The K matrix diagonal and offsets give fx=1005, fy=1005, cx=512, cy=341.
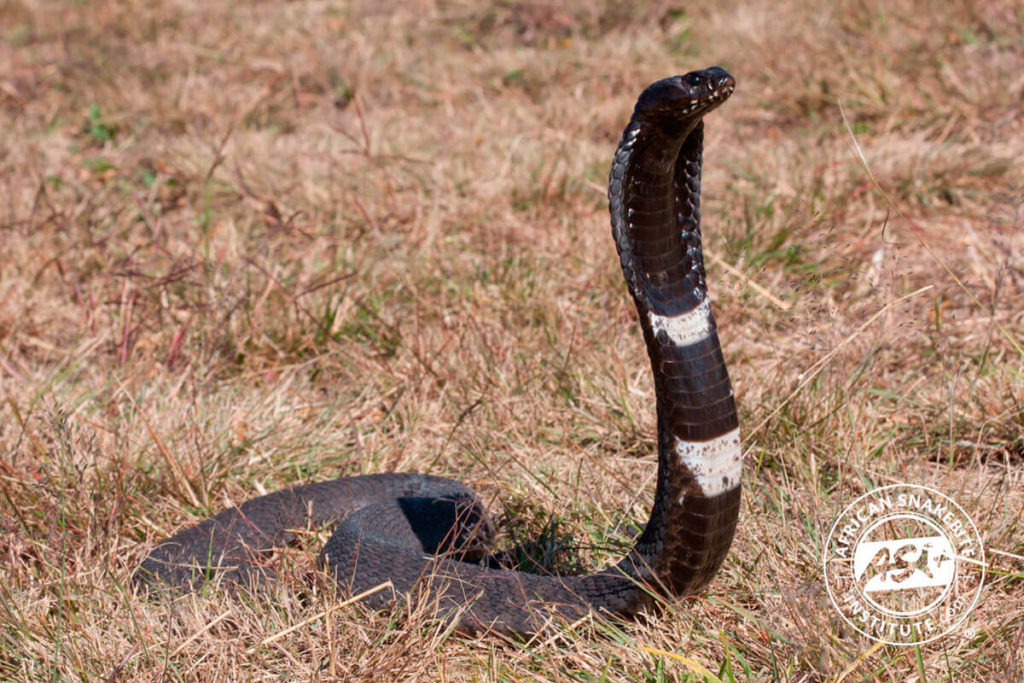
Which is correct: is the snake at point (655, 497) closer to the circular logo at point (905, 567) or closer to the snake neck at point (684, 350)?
the snake neck at point (684, 350)

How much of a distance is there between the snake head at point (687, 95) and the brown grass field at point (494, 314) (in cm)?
86

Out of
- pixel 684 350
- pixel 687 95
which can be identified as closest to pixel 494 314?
pixel 684 350

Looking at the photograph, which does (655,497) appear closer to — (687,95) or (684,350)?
(684,350)

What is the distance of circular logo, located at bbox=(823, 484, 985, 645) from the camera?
7.00 feet

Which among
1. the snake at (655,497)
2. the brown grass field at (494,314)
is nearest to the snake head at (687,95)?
the snake at (655,497)

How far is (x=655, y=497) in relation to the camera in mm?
2186

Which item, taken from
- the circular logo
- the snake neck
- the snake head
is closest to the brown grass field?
the circular logo

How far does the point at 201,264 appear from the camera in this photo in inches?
157

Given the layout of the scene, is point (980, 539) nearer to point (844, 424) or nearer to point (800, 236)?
point (844, 424)

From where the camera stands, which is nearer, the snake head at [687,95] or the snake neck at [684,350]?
the snake head at [687,95]

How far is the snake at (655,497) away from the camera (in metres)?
1.87

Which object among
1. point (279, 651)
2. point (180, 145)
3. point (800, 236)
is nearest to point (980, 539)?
point (279, 651)

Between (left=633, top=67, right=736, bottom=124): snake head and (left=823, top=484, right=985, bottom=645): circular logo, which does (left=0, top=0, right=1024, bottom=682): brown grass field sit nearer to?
(left=823, top=484, right=985, bottom=645): circular logo

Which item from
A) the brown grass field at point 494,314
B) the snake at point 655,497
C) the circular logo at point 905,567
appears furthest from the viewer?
the brown grass field at point 494,314
